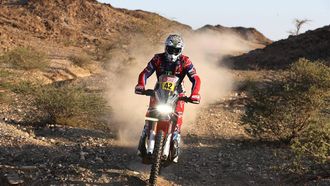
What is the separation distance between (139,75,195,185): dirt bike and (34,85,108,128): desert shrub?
13.3 feet

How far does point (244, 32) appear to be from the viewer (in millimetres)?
69688

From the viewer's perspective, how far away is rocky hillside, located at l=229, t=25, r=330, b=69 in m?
34.2

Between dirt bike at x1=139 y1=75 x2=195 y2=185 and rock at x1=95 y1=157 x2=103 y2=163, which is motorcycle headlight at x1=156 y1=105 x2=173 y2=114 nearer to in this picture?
dirt bike at x1=139 y1=75 x2=195 y2=185

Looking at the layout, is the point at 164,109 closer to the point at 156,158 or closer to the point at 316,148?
the point at 156,158

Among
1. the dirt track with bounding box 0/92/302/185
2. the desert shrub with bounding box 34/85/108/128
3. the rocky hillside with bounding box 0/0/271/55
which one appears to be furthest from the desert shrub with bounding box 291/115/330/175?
the rocky hillside with bounding box 0/0/271/55

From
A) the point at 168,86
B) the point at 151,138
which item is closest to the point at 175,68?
the point at 168,86

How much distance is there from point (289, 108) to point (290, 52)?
87.9ft

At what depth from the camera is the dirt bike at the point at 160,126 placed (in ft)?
23.5

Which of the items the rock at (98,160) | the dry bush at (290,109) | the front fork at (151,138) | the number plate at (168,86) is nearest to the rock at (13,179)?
the rock at (98,160)

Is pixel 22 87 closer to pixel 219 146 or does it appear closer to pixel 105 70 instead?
pixel 219 146

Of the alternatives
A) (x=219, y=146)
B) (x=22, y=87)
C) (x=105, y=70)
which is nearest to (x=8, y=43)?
(x=105, y=70)

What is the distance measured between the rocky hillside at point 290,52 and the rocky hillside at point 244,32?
2709cm

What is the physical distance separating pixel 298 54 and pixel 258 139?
2584 centimetres

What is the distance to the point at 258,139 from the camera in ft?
37.5
